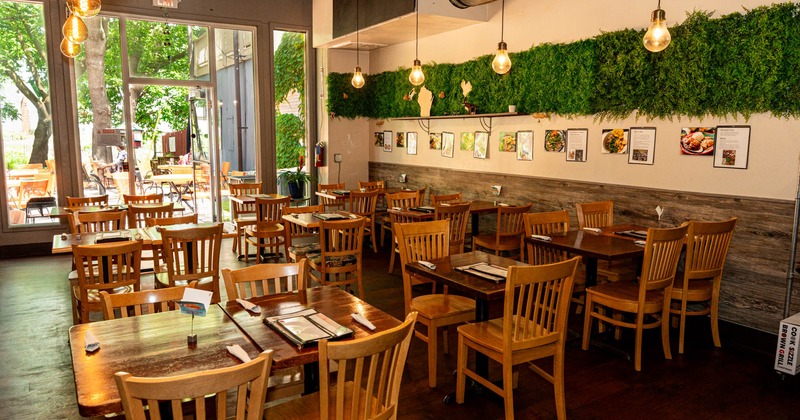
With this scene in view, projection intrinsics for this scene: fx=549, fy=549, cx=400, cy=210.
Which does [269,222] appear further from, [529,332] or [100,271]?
[529,332]

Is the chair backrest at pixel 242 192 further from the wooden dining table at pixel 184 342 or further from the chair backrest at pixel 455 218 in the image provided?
the wooden dining table at pixel 184 342

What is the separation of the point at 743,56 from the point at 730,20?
319 mm

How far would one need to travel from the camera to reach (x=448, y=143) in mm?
7656

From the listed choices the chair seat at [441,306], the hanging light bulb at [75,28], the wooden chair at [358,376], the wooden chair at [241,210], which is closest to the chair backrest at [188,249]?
the chair seat at [441,306]

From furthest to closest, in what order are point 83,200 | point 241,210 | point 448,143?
point 448,143
point 241,210
point 83,200

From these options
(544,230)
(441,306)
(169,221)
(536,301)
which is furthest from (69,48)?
(536,301)

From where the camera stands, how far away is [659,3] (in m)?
4.66

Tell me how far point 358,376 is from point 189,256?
2749mm

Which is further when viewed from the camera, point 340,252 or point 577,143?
point 577,143

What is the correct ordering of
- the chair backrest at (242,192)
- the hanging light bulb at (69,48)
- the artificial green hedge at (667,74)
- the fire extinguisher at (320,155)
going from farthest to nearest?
1. the fire extinguisher at (320,155)
2. the chair backrest at (242,192)
3. the hanging light bulb at (69,48)
4. the artificial green hedge at (667,74)

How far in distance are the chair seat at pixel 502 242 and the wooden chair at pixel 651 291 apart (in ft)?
5.63

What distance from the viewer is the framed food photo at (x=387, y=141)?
896cm

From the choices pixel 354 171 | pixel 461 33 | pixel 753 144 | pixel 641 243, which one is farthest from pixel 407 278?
pixel 354 171

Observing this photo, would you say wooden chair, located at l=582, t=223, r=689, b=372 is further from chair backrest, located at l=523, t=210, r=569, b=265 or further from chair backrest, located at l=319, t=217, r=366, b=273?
chair backrest, located at l=319, t=217, r=366, b=273
